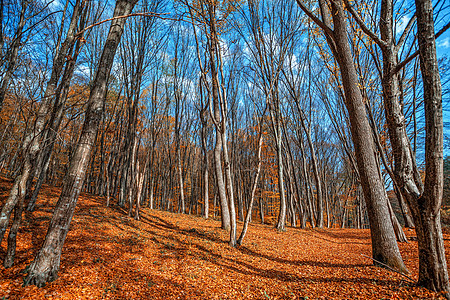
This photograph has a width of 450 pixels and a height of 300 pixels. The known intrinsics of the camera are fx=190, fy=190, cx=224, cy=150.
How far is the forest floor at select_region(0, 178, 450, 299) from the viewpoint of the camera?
2920mm

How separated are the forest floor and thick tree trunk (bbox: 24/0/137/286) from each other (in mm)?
222

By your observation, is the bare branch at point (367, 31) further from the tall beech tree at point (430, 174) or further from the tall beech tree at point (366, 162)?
the tall beech tree at point (430, 174)

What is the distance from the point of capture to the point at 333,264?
4660 mm

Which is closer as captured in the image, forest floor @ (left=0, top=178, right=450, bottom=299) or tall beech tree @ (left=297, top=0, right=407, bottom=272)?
forest floor @ (left=0, top=178, right=450, bottom=299)

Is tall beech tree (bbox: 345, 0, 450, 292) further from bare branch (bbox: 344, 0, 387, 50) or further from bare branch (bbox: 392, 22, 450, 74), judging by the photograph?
bare branch (bbox: 344, 0, 387, 50)

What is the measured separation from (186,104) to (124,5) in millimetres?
13311

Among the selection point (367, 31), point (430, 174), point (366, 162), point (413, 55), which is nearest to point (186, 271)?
point (430, 174)

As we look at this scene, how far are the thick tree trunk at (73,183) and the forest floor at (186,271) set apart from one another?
222mm

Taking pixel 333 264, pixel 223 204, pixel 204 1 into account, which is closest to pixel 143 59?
pixel 204 1

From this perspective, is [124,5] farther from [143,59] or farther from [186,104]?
[186,104]

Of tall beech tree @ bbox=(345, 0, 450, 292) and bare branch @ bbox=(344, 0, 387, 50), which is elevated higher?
bare branch @ bbox=(344, 0, 387, 50)

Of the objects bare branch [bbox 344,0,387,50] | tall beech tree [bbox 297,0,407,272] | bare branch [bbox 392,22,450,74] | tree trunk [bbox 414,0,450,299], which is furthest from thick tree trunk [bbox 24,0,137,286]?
bare branch [bbox 392,22,450,74]

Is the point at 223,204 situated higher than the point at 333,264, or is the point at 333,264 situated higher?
the point at 223,204

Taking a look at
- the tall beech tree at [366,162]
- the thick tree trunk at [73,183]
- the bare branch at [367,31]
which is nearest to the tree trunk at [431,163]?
→ the bare branch at [367,31]
